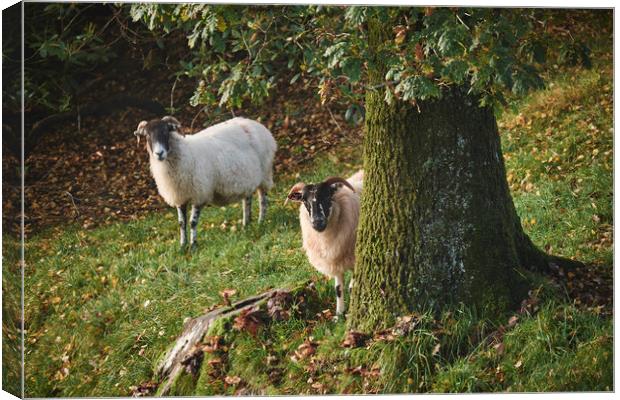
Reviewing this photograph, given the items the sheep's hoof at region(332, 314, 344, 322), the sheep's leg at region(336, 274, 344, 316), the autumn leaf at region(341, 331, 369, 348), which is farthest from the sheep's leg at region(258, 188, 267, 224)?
the autumn leaf at region(341, 331, 369, 348)

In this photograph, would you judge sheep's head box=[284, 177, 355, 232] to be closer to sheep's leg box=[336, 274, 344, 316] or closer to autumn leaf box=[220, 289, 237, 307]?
sheep's leg box=[336, 274, 344, 316]

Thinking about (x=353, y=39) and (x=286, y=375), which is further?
(x=286, y=375)

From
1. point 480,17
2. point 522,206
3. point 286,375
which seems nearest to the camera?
point 480,17

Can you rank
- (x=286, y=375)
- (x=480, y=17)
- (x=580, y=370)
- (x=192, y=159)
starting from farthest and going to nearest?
1. (x=192, y=159)
2. (x=286, y=375)
3. (x=580, y=370)
4. (x=480, y=17)

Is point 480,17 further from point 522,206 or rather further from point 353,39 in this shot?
point 522,206

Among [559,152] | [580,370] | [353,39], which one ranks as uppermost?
[353,39]

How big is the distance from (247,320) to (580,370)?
2172 millimetres

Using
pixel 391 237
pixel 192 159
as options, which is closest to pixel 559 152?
pixel 391 237

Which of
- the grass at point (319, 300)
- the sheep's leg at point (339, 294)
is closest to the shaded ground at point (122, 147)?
the grass at point (319, 300)

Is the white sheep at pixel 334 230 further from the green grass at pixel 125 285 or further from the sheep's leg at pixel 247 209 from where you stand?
the sheep's leg at pixel 247 209

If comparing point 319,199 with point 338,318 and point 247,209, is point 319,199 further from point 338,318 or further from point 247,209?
point 247,209

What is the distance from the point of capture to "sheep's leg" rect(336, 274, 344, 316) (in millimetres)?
5980

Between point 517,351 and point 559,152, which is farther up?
point 559,152

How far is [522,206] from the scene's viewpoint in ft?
21.0
